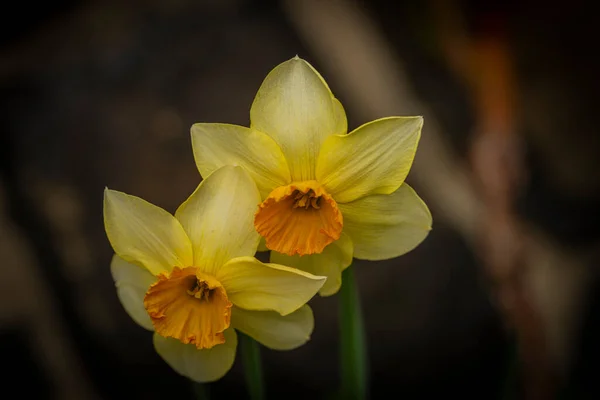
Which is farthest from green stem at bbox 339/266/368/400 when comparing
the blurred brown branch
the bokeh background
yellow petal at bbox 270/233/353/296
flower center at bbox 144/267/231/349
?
the blurred brown branch

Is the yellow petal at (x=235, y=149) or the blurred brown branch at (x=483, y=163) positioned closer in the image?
the yellow petal at (x=235, y=149)

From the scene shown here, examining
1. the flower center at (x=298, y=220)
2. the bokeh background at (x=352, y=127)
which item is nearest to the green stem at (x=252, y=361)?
the flower center at (x=298, y=220)

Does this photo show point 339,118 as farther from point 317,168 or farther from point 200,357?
point 200,357

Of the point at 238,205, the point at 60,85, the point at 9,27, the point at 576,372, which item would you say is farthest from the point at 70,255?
the point at 576,372

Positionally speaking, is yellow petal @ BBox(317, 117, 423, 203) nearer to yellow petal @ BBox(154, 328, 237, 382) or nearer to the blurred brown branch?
yellow petal @ BBox(154, 328, 237, 382)

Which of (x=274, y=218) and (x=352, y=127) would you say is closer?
(x=274, y=218)

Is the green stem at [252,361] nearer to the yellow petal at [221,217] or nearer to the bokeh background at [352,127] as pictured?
the yellow petal at [221,217]

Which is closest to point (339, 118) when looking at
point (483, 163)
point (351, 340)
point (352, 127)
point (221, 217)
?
point (221, 217)
